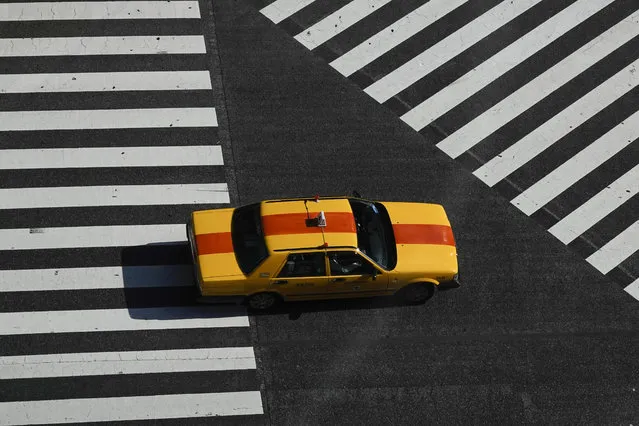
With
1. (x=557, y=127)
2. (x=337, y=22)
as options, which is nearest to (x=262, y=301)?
(x=337, y=22)

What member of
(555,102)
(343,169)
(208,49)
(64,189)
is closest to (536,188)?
(555,102)

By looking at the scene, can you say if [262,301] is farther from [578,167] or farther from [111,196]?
[578,167]

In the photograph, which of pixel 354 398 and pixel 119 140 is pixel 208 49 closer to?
pixel 119 140

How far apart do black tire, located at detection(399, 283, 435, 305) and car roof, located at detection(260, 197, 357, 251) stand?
142 centimetres

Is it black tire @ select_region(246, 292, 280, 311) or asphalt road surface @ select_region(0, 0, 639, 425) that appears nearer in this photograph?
asphalt road surface @ select_region(0, 0, 639, 425)

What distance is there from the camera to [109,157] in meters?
17.2

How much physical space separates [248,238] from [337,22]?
6.67 metres

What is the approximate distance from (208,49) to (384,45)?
374cm

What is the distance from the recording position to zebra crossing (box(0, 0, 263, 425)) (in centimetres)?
1457

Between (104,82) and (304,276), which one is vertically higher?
(104,82)

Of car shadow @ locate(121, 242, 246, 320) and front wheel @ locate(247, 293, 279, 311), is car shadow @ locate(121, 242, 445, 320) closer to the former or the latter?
car shadow @ locate(121, 242, 246, 320)

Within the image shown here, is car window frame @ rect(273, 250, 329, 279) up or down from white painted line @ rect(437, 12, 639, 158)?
down

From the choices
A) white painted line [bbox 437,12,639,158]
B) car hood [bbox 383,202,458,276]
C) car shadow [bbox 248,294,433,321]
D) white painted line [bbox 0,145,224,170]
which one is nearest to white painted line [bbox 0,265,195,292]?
car shadow [bbox 248,294,433,321]

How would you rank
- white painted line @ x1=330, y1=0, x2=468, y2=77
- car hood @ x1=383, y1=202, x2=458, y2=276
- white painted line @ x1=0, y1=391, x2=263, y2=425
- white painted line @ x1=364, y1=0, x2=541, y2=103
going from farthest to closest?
white painted line @ x1=330, y1=0, x2=468, y2=77 < white painted line @ x1=364, y1=0, x2=541, y2=103 < car hood @ x1=383, y1=202, x2=458, y2=276 < white painted line @ x1=0, y1=391, x2=263, y2=425
